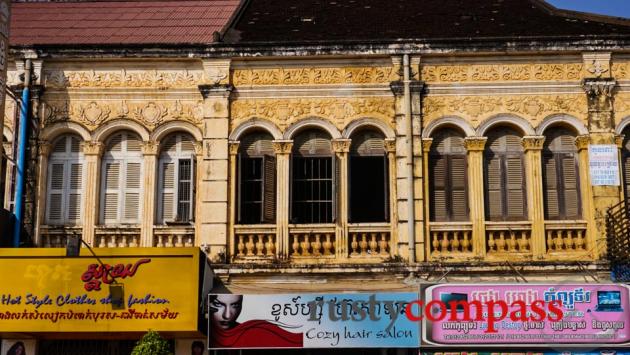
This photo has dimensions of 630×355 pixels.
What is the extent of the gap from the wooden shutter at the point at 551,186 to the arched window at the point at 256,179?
4.89m

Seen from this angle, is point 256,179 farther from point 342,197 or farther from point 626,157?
point 626,157

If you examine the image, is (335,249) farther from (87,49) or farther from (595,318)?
(87,49)

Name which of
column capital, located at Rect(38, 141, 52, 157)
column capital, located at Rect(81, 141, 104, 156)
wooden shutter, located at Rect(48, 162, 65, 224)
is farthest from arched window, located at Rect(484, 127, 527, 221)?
column capital, located at Rect(38, 141, 52, 157)

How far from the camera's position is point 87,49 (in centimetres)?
1596

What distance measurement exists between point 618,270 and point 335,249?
15.7 ft

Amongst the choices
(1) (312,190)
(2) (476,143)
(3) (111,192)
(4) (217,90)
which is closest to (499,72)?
(2) (476,143)

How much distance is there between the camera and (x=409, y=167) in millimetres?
15281

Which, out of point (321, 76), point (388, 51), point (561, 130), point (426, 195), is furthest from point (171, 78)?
point (561, 130)

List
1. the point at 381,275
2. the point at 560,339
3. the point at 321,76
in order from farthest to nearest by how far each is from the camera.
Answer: the point at 321,76 → the point at 381,275 → the point at 560,339

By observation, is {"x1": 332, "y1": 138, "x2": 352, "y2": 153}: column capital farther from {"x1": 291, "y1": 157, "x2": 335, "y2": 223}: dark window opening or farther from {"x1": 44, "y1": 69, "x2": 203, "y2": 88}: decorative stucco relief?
{"x1": 44, "y1": 69, "x2": 203, "y2": 88}: decorative stucco relief

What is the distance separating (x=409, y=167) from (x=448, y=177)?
879 millimetres

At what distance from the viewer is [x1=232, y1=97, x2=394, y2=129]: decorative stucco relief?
15727mm

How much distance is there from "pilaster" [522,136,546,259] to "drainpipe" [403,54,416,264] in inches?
81.2

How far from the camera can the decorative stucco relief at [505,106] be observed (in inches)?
611
